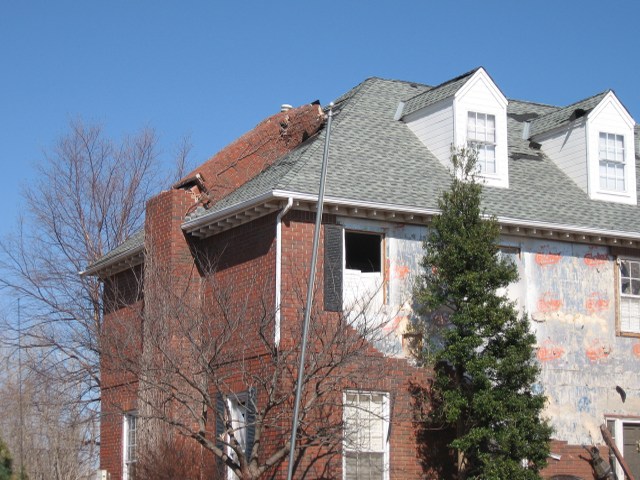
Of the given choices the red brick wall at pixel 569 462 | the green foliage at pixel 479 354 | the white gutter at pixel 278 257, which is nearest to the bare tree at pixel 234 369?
the white gutter at pixel 278 257

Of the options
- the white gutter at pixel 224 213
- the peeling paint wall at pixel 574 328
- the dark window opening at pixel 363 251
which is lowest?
the peeling paint wall at pixel 574 328

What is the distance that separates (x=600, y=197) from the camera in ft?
80.6

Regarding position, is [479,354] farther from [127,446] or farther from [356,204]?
[127,446]

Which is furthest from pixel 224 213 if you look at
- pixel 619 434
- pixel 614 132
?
pixel 614 132

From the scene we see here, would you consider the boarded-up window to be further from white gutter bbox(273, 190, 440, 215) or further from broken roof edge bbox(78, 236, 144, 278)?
broken roof edge bbox(78, 236, 144, 278)

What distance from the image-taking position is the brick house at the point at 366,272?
19.6m

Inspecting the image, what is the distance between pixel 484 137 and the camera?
2372 cm

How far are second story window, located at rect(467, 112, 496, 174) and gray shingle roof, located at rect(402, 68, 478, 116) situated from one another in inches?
25.9

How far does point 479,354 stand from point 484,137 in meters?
5.52

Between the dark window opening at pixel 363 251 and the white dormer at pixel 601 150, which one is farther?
the white dormer at pixel 601 150

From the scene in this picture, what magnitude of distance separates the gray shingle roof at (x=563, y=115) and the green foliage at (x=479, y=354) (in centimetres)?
554

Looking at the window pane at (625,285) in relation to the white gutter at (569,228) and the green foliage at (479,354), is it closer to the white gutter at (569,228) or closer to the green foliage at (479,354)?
the white gutter at (569,228)

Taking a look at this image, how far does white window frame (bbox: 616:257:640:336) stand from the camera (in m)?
23.3

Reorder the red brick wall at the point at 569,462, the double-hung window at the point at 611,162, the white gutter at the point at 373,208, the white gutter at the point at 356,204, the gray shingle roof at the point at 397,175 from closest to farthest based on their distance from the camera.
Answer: the white gutter at the point at 356,204, the white gutter at the point at 373,208, the gray shingle roof at the point at 397,175, the red brick wall at the point at 569,462, the double-hung window at the point at 611,162
